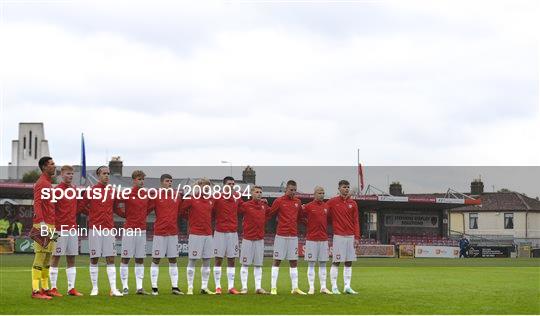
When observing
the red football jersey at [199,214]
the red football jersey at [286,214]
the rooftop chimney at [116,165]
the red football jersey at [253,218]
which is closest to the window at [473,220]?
the rooftop chimney at [116,165]

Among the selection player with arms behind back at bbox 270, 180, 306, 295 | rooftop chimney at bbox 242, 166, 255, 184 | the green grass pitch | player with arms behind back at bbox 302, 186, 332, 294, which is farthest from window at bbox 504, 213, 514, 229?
player with arms behind back at bbox 270, 180, 306, 295

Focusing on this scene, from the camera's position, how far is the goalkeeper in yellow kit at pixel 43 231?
16531mm

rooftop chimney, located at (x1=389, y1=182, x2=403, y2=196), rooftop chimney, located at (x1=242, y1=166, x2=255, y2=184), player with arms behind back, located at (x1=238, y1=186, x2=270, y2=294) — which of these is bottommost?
player with arms behind back, located at (x1=238, y1=186, x2=270, y2=294)

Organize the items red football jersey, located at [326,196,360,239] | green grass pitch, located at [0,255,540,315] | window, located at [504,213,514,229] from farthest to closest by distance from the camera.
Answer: window, located at [504,213,514,229] < red football jersey, located at [326,196,360,239] < green grass pitch, located at [0,255,540,315]

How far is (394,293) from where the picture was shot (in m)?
19.2

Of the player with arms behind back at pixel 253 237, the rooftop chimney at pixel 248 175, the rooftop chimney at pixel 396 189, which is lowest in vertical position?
the player with arms behind back at pixel 253 237

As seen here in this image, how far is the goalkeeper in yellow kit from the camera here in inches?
651

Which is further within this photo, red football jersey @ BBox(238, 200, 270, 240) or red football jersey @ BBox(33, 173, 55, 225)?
red football jersey @ BBox(238, 200, 270, 240)

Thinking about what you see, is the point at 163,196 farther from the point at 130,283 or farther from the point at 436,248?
the point at 436,248

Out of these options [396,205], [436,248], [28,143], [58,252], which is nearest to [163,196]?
[58,252]

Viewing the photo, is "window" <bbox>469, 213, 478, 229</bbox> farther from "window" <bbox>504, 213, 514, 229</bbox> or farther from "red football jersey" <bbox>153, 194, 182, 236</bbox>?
"red football jersey" <bbox>153, 194, 182, 236</bbox>

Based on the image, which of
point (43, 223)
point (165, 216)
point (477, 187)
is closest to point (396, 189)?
point (477, 187)

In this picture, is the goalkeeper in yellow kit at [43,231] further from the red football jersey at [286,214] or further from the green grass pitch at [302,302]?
the red football jersey at [286,214]

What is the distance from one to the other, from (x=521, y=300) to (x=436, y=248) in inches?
1870
